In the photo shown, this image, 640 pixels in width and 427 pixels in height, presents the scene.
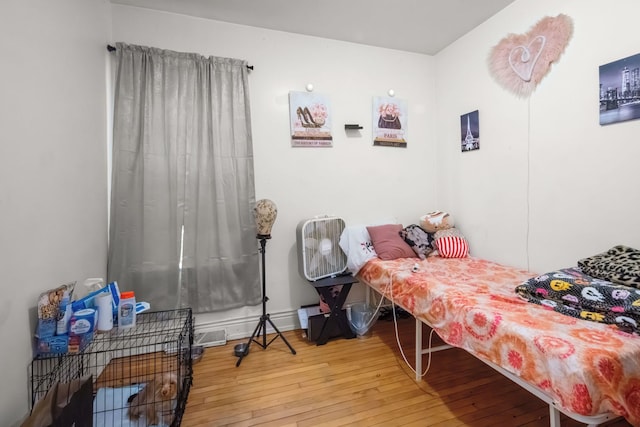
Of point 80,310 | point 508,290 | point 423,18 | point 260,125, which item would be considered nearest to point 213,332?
point 80,310

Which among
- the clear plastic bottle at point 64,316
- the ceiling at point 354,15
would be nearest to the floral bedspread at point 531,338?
the clear plastic bottle at point 64,316

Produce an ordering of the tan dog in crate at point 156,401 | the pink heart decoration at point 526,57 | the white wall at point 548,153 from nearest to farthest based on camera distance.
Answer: the tan dog in crate at point 156,401, the white wall at point 548,153, the pink heart decoration at point 526,57

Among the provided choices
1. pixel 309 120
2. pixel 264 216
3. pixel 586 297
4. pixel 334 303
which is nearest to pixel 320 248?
pixel 334 303

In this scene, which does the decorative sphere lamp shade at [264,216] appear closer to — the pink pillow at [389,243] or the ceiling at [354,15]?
the pink pillow at [389,243]

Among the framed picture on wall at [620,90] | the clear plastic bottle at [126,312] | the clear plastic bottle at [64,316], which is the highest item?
the framed picture on wall at [620,90]

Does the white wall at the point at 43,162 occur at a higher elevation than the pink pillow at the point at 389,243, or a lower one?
higher

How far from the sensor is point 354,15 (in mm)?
2432

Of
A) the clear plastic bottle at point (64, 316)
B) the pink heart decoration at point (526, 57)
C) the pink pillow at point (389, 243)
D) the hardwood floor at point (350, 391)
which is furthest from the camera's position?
the pink pillow at point (389, 243)

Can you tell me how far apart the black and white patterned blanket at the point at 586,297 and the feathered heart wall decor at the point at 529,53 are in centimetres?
152

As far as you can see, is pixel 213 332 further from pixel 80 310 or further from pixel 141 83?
pixel 141 83

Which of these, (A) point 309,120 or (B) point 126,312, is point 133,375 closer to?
(B) point 126,312

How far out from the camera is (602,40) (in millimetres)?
1767

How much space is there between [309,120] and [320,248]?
4.12 ft

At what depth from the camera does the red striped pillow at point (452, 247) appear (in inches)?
104
